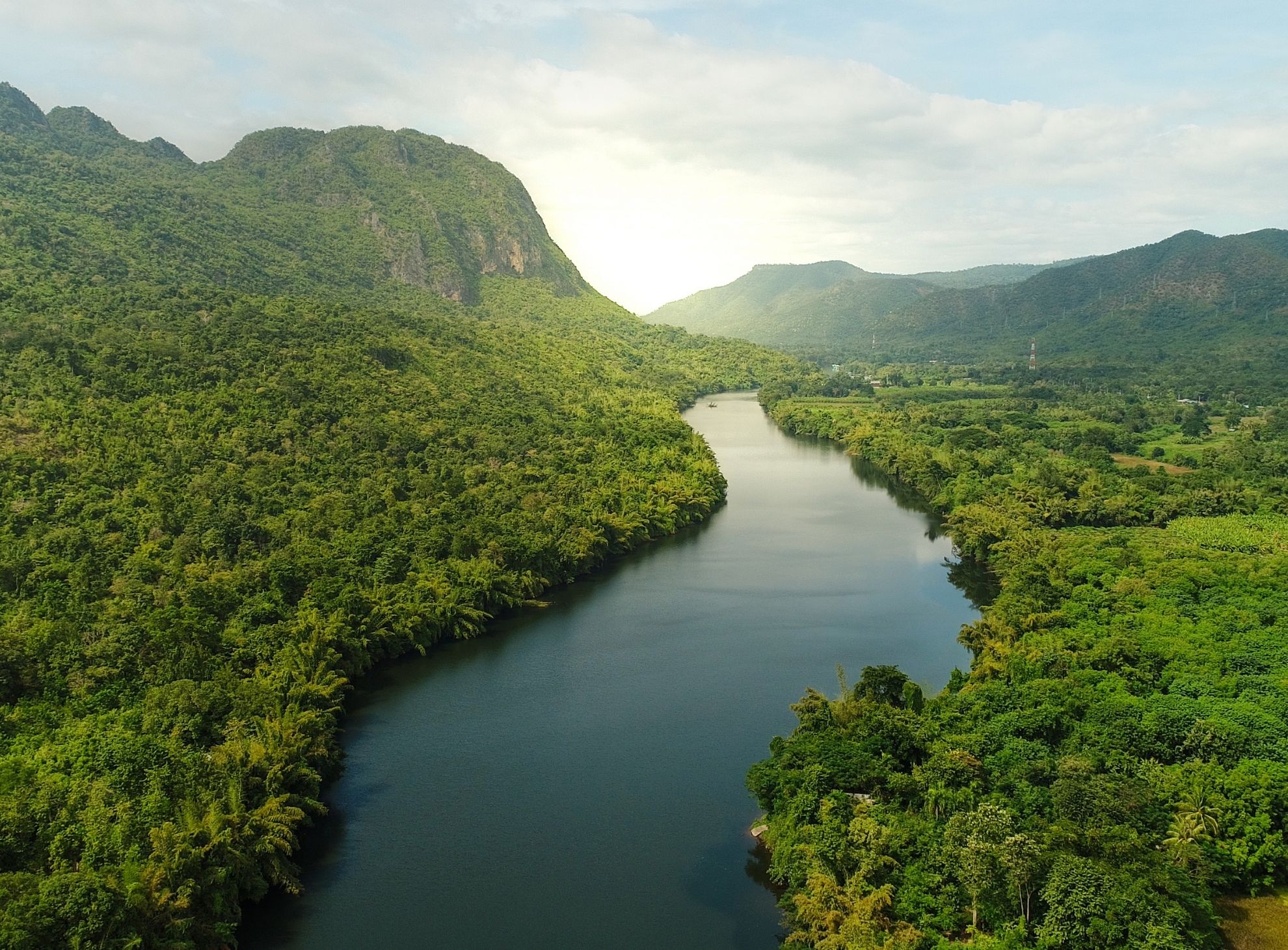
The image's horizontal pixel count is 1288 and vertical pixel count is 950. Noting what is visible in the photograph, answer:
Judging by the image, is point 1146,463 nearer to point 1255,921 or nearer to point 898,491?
point 898,491

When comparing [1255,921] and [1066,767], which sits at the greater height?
[1066,767]

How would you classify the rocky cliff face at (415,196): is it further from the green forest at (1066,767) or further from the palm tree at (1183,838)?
the palm tree at (1183,838)

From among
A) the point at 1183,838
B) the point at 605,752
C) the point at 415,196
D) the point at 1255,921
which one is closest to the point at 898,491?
the point at 605,752

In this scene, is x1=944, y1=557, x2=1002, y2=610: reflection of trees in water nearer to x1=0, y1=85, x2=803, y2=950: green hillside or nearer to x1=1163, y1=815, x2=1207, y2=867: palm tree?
x1=0, y1=85, x2=803, y2=950: green hillside

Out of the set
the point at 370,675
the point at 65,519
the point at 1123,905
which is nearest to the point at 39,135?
the point at 65,519

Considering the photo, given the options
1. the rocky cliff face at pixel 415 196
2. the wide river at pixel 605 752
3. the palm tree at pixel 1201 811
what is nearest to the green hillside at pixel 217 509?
the wide river at pixel 605 752

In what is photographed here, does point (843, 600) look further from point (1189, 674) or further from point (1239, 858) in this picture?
point (1239, 858)
